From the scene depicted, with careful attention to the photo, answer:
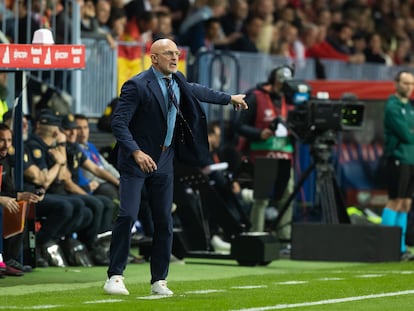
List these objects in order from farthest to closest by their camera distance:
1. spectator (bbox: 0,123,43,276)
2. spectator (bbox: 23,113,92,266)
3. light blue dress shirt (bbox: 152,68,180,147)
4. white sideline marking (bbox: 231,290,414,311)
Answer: spectator (bbox: 23,113,92,266) < spectator (bbox: 0,123,43,276) < light blue dress shirt (bbox: 152,68,180,147) < white sideline marking (bbox: 231,290,414,311)

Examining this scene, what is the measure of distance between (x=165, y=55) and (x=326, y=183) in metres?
6.31

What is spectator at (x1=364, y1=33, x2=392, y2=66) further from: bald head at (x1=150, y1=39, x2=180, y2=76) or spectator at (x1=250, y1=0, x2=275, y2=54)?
bald head at (x1=150, y1=39, x2=180, y2=76)

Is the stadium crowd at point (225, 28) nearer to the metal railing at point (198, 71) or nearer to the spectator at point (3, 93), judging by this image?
the metal railing at point (198, 71)

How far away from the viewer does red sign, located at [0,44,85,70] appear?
1362 centimetres

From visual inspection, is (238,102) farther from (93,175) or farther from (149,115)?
(93,175)

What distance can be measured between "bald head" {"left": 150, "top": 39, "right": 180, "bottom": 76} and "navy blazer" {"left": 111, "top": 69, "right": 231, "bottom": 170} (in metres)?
0.12

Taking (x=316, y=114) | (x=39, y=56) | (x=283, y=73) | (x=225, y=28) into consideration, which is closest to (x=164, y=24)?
(x=225, y=28)

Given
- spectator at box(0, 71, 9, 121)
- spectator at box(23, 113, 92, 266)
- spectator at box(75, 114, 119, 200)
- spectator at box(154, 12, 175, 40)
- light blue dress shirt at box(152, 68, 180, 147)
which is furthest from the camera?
spectator at box(154, 12, 175, 40)

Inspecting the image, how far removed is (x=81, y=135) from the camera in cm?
1742

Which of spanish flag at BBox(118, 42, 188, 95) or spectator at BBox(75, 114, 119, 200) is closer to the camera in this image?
spectator at BBox(75, 114, 119, 200)

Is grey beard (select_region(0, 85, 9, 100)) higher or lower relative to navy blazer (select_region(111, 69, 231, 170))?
lower

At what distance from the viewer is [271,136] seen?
60.5 feet

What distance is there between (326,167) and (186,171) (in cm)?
186

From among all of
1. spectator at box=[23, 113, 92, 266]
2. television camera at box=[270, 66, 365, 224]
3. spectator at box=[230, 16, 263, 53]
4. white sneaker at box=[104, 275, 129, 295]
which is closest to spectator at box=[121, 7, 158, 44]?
spectator at box=[230, 16, 263, 53]
